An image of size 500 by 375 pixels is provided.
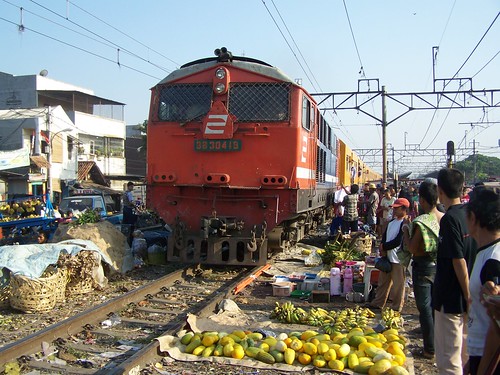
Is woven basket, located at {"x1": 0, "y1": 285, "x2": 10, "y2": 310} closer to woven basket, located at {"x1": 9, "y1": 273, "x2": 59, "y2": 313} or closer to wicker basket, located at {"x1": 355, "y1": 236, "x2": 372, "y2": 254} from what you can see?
woven basket, located at {"x1": 9, "y1": 273, "x2": 59, "y2": 313}

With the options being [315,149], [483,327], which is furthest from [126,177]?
[483,327]

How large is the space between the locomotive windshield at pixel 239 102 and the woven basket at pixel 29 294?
426cm

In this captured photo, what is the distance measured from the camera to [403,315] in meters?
6.89

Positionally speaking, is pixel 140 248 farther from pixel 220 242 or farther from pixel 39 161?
pixel 39 161

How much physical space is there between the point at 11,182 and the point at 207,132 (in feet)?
64.6

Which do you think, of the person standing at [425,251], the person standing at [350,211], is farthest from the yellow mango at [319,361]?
the person standing at [350,211]

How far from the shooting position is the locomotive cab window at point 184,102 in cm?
Answer: 959

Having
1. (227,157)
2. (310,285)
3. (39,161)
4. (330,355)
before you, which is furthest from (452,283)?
(39,161)

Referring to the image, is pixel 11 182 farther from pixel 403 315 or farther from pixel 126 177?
pixel 403 315

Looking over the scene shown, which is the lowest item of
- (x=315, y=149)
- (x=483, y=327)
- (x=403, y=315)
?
(x=403, y=315)

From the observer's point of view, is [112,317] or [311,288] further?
[311,288]

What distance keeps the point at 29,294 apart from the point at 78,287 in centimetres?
125

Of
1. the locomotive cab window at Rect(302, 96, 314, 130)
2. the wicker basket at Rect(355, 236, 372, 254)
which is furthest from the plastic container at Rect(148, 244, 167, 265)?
the wicker basket at Rect(355, 236, 372, 254)

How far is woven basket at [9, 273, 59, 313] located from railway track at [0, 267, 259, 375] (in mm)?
907
